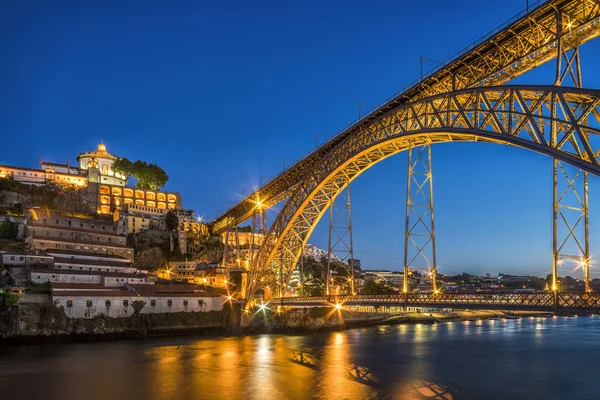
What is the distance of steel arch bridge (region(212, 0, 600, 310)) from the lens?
15.7 meters

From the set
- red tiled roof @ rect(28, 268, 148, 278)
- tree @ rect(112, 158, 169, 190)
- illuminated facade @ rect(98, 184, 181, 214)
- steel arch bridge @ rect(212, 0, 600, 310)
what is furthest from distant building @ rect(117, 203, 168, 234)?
steel arch bridge @ rect(212, 0, 600, 310)

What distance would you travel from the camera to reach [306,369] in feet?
82.2

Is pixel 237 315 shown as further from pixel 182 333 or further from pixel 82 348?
pixel 82 348

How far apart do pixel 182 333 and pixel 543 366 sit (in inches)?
1028

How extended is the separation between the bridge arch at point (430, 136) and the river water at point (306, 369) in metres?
7.05

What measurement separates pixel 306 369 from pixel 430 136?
12.0 metres

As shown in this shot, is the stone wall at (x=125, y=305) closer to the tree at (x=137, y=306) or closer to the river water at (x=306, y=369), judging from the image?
the tree at (x=137, y=306)

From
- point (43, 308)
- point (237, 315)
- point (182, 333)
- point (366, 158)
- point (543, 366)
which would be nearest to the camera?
point (543, 366)

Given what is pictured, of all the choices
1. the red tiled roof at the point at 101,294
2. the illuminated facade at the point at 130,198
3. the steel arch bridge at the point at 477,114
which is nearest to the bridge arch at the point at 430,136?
the steel arch bridge at the point at 477,114

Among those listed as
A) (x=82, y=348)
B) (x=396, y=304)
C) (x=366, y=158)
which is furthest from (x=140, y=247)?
(x=396, y=304)

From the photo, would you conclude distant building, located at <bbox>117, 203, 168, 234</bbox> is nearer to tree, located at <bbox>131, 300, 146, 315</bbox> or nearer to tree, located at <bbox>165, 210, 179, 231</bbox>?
tree, located at <bbox>165, 210, 179, 231</bbox>

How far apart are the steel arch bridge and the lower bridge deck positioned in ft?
6.12

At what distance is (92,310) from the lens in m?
38.0

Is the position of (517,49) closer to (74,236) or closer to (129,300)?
(129,300)
